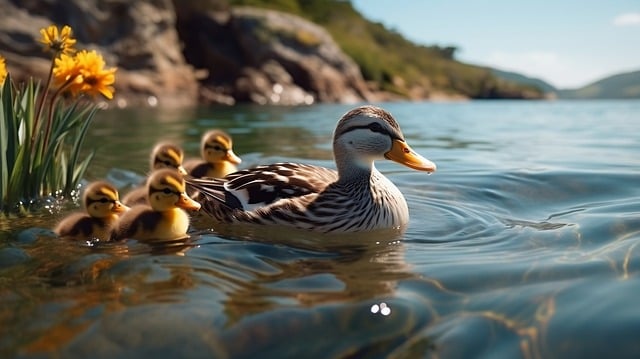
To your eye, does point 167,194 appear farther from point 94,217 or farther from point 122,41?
point 122,41

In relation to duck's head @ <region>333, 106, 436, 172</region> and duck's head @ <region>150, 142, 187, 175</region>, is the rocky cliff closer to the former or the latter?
duck's head @ <region>150, 142, 187, 175</region>

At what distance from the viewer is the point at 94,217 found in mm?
5176

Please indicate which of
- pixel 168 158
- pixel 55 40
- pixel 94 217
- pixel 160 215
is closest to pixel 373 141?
pixel 160 215

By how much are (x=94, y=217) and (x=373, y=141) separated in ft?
7.51

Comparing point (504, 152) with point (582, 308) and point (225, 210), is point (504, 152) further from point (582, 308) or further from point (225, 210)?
point (582, 308)

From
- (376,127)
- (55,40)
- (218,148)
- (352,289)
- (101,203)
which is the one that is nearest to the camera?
(352,289)

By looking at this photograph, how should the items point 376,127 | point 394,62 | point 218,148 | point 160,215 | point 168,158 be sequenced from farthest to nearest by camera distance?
point 394,62 → point 218,148 → point 168,158 → point 376,127 → point 160,215

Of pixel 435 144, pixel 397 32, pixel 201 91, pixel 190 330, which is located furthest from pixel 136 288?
pixel 397 32

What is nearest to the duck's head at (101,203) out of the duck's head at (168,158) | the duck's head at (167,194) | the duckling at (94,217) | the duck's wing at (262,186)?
the duckling at (94,217)

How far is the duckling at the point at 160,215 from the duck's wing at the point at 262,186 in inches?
19.3

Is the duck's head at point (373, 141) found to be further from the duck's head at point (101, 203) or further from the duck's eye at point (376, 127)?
the duck's head at point (101, 203)

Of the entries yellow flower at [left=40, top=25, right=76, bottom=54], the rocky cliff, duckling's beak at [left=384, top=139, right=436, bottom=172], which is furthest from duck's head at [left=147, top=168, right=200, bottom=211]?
the rocky cliff

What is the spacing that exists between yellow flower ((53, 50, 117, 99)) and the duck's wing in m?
1.11

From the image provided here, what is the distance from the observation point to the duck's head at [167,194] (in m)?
5.06
